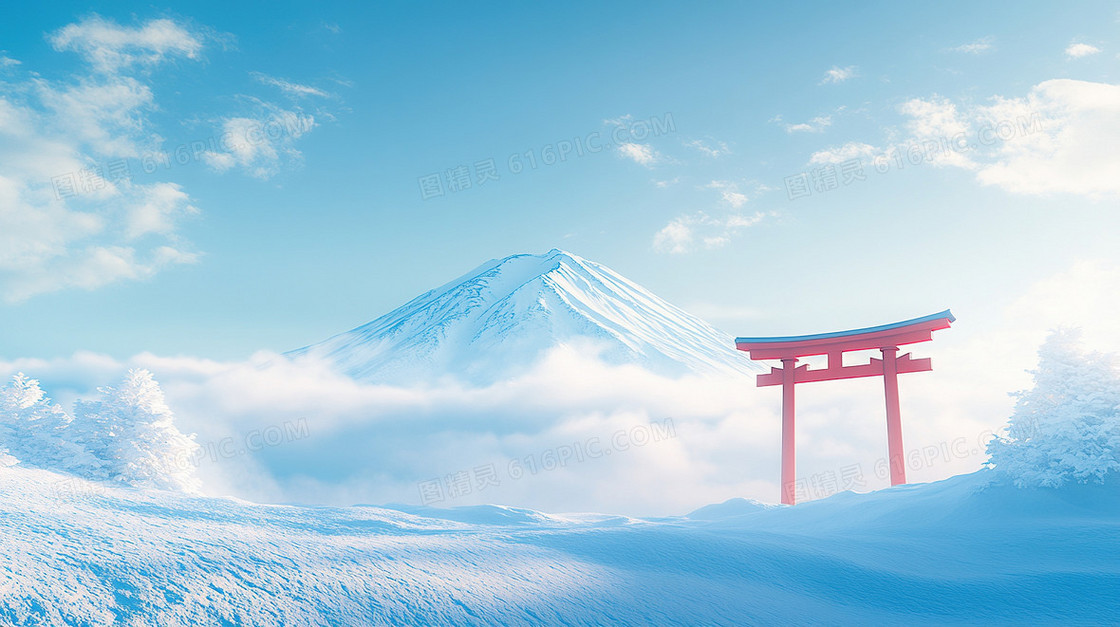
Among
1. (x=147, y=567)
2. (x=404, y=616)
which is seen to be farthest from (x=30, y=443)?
(x=404, y=616)

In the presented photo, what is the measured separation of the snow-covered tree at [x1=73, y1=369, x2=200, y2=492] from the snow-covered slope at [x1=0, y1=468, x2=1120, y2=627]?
3850mm

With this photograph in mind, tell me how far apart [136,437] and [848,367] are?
16602mm

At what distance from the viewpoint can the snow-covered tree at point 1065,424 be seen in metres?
11.0

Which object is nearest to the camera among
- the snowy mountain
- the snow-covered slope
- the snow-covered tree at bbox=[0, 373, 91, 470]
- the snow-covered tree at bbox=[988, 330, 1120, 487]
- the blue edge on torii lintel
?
the snow-covered slope

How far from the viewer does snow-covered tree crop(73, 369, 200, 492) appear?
41.8 ft

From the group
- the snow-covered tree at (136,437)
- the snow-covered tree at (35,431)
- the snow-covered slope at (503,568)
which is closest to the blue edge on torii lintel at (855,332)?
the snow-covered slope at (503,568)

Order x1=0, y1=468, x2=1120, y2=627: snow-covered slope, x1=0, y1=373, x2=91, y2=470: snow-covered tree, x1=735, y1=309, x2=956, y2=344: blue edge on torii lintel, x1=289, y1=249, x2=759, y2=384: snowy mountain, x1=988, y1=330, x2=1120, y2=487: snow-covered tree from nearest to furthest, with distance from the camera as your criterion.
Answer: x1=0, y1=468, x2=1120, y2=627: snow-covered slope → x1=988, y1=330, x2=1120, y2=487: snow-covered tree → x1=0, y1=373, x2=91, y2=470: snow-covered tree → x1=735, y1=309, x2=956, y2=344: blue edge on torii lintel → x1=289, y1=249, x2=759, y2=384: snowy mountain

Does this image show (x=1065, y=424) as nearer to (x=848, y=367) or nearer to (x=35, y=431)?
(x=848, y=367)

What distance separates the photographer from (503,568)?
6.91m

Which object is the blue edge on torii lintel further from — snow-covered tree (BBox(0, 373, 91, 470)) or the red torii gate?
snow-covered tree (BBox(0, 373, 91, 470))

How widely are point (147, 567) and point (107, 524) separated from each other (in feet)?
4.61

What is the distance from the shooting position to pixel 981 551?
9273 mm

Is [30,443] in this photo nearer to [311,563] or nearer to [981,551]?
[311,563]

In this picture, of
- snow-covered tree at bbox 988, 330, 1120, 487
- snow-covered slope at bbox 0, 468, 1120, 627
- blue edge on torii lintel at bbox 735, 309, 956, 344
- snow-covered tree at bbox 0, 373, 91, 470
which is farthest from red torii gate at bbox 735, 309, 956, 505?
snow-covered tree at bbox 0, 373, 91, 470
